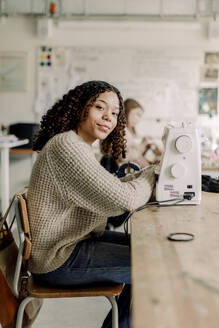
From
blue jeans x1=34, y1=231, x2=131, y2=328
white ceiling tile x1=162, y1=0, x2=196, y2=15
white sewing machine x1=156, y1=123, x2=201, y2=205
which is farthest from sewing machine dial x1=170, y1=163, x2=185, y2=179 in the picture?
white ceiling tile x1=162, y1=0, x2=196, y2=15

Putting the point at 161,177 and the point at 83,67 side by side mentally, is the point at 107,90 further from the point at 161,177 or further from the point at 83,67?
the point at 83,67

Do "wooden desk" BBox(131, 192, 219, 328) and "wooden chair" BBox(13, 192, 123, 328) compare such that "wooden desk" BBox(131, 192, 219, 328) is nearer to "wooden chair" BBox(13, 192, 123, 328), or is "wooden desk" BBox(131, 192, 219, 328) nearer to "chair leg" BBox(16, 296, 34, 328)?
"wooden chair" BBox(13, 192, 123, 328)

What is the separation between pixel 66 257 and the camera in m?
1.34

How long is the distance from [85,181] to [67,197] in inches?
3.9

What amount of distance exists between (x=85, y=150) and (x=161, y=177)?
33 centimetres

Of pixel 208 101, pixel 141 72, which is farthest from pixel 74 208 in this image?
pixel 208 101

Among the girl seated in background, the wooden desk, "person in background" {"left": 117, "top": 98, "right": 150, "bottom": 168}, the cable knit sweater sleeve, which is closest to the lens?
the wooden desk

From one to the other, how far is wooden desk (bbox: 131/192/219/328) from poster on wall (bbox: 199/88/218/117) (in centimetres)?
359

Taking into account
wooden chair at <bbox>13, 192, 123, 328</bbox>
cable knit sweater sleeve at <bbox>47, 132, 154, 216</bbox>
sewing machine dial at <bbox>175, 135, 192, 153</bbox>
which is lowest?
wooden chair at <bbox>13, 192, 123, 328</bbox>

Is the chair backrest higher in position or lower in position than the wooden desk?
lower

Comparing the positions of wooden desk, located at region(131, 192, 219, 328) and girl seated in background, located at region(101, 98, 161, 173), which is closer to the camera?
wooden desk, located at region(131, 192, 219, 328)

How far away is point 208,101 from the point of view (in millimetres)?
4719

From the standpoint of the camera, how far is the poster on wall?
4699 millimetres

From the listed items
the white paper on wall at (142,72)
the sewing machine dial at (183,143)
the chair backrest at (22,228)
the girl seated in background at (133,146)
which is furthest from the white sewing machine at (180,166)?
the white paper on wall at (142,72)
